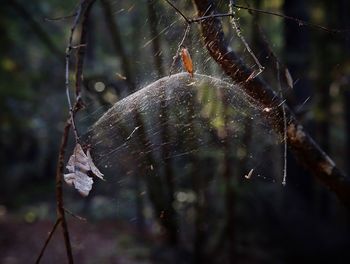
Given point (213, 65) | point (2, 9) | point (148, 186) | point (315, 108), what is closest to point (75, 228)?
point (148, 186)

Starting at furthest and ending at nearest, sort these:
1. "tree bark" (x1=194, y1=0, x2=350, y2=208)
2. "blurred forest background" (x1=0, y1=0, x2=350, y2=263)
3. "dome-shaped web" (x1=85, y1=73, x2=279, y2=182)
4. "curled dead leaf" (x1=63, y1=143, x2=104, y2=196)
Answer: "blurred forest background" (x1=0, y1=0, x2=350, y2=263) → "dome-shaped web" (x1=85, y1=73, x2=279, y2=182) → "tree bark" (x1=194, y1=0, x2=350, y2=208) → "curled dead leaf" (x1=63, y1=143, x2=104, y2=196)

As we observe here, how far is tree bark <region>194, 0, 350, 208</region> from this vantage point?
8.39ft

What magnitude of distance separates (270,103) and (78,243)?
5.75 metres

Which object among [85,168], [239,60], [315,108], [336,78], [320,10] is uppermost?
[320,10]

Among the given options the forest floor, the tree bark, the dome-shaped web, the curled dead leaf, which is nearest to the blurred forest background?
the forest floor

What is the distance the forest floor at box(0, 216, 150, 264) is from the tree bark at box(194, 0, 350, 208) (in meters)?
5.13

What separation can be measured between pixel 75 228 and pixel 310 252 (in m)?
3.86

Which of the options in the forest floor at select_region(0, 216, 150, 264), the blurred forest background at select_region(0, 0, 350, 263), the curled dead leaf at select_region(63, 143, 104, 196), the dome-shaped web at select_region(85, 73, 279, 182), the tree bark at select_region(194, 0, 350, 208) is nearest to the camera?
the curled dead leaf at select_region(63, 143, 104, 196)

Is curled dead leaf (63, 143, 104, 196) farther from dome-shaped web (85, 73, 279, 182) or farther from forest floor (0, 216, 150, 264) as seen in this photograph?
forest floor (0, 216, 150, 264)

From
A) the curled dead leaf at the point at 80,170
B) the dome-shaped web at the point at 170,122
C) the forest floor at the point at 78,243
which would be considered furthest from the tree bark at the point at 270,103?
the forest floor at the point at 78,243

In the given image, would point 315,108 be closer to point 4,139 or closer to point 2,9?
point 2,9

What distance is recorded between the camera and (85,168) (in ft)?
7.32

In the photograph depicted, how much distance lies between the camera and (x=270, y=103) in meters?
2.69

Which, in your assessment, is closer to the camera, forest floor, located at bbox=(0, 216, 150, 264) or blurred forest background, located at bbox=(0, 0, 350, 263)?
blurred forest background, located at bbox=(0, 0, 350, 263)
